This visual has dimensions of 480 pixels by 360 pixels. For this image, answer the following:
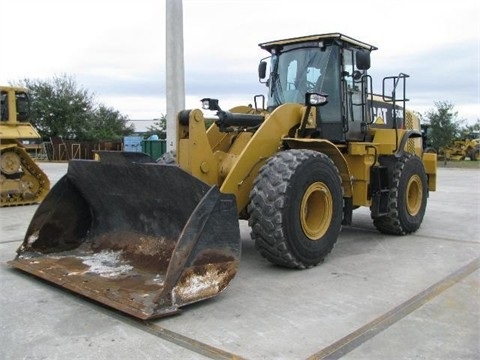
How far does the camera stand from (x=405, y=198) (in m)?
7.43

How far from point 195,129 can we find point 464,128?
32.3 meters

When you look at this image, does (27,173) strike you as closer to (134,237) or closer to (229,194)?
(134,237)

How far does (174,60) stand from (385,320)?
7.92 m

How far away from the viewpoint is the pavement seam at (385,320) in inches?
139

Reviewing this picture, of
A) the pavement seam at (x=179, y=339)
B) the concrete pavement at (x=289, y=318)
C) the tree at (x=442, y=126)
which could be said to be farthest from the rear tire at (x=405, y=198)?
the tree at (x=442, y=126)

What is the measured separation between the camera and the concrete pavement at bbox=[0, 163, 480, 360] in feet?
11.6

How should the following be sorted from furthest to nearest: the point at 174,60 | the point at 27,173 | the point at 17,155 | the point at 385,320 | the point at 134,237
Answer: the point at 27,173
the point at 17,155
the point at 174,60
the point at 134,237
the point at 385,320

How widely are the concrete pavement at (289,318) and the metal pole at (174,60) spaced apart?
538 centimetres

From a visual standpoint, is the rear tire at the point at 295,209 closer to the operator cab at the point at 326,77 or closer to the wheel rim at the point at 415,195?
the operator cab at the point at 326,77

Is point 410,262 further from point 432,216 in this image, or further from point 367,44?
point 432,216

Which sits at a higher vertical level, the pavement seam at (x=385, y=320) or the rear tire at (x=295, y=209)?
the rear tire at (x=295, y=209)

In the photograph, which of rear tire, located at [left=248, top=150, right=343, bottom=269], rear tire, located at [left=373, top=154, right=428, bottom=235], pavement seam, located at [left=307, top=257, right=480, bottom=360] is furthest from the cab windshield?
pavement seam, located at [left=307, top=257, right=480, bottom=360]

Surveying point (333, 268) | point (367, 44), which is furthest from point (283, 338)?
point (367, 44)

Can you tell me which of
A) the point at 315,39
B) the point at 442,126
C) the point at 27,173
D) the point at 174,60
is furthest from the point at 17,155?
the point at 442,126
